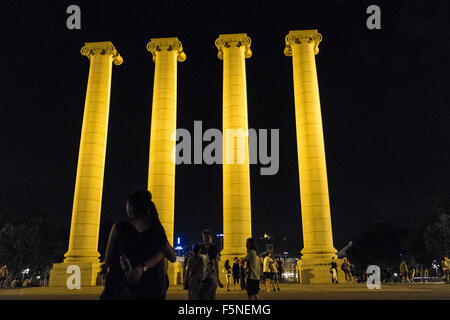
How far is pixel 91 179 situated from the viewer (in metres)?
96.1

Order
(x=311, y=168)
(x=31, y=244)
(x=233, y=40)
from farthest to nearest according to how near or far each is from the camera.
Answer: (x=31, y=244) < (x=233, y=40) < (x=311, y=168)

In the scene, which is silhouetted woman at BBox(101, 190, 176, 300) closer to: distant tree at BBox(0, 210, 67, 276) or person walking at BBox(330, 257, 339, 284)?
person walking at BBox(330, 257, 339, 284)

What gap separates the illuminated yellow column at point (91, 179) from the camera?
3509 inches

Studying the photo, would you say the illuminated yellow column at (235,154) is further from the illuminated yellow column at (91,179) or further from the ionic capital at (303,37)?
the illuminated yellow column at (91,179)

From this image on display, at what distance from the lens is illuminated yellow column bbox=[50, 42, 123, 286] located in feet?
292

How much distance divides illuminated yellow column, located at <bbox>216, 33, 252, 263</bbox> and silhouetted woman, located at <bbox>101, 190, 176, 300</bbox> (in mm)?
73410

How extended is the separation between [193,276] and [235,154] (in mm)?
68086

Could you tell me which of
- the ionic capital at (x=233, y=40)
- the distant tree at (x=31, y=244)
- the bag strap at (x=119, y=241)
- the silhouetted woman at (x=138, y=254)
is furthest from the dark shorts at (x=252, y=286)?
the distant tree at (x=31, y=244)

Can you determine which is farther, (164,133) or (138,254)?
(164,133)

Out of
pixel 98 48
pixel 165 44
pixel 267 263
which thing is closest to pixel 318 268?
pixel 267 263

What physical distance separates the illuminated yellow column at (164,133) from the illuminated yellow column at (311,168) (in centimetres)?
3593

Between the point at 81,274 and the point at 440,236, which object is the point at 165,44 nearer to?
the point at 81,274

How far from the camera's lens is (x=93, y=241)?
307ft
